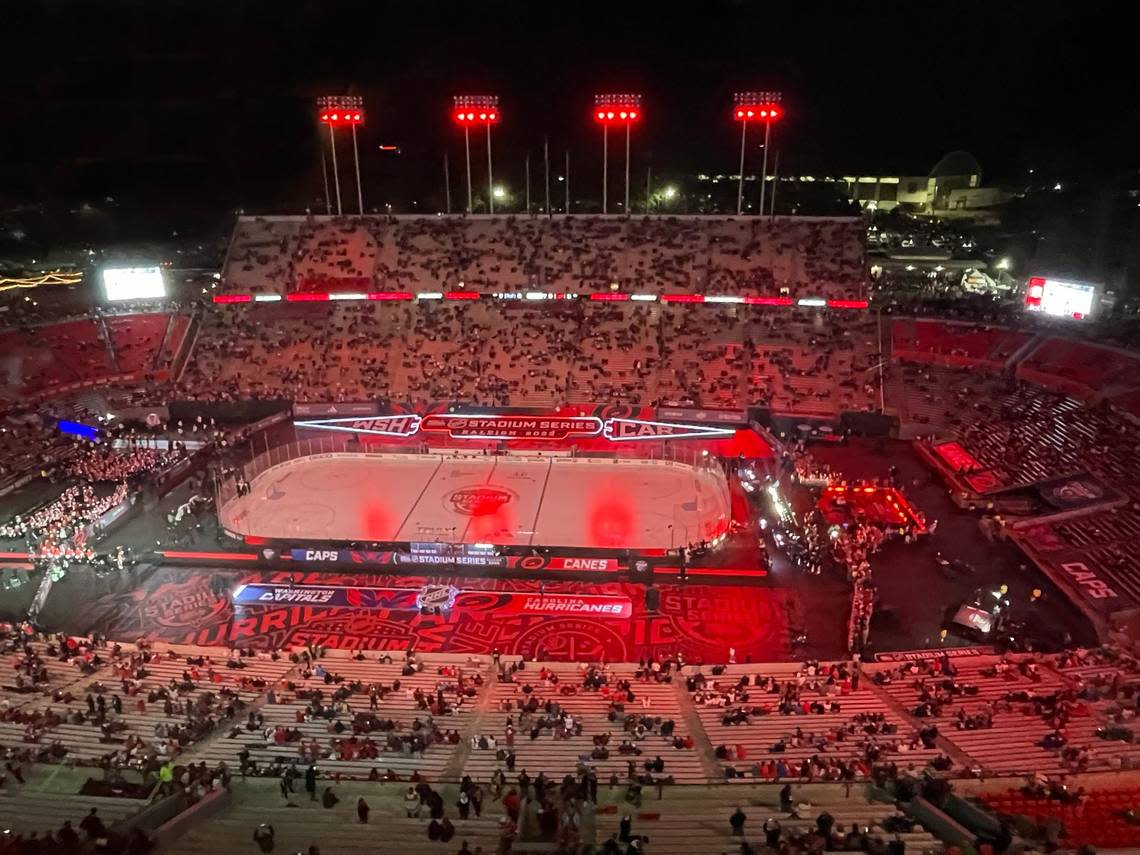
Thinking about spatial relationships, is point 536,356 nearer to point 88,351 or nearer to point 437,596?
point 437,596

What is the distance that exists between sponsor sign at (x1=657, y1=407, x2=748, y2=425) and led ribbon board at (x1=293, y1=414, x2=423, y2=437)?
456 inches

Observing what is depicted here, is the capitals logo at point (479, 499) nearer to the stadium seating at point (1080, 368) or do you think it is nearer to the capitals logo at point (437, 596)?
the capitals logo at point (437, 596)

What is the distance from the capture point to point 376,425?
125 feet

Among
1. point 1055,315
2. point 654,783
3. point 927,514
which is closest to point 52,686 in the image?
point 654,783

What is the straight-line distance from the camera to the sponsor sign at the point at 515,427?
3631 centimetres

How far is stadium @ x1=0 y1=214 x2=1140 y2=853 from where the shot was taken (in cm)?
1455

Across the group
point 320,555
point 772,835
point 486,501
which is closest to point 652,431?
point 486,501

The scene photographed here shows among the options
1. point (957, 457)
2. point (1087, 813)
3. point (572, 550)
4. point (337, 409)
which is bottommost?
point (1087, 813)

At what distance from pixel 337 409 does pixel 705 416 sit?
17.9m

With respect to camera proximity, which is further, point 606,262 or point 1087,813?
point 606,262

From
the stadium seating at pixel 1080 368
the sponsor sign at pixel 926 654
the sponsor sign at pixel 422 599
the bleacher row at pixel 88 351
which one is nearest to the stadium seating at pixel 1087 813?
the sponsor sign at pixel 926 654

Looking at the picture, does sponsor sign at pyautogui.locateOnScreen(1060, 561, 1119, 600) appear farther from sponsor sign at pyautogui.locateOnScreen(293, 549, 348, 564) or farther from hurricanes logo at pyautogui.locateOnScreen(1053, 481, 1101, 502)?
sponsor sign at pyautogui.locateOnScreen(293, 549, 348, 564)

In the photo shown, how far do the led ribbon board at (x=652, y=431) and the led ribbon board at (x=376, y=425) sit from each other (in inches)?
343

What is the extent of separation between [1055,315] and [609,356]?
850 inches
